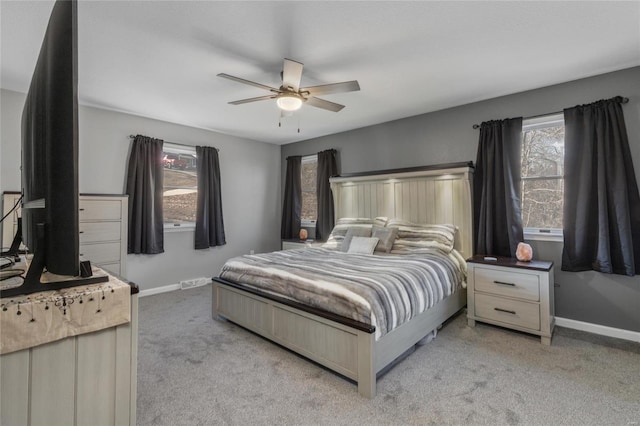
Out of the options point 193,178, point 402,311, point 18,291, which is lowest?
point 402,311

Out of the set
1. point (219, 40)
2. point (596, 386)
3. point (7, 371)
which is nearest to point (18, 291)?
point (7, 371)

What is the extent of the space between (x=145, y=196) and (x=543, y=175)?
498 cm

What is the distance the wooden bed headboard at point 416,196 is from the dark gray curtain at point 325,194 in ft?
0.63

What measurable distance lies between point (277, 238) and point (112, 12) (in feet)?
14.7

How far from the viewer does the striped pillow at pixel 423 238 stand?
3.49m

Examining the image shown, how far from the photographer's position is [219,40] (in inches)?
91.8

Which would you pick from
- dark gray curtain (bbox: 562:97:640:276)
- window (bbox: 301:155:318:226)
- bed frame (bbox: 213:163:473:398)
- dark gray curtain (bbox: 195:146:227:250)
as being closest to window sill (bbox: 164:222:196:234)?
dark gray curtain (bbox: 195:146:227:250)

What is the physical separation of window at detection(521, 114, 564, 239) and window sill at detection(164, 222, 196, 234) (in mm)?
4600

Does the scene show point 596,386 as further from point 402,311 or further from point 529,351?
point 402,311

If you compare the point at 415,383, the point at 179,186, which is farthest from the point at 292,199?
the point at 415,383

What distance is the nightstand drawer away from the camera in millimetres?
A: 2734

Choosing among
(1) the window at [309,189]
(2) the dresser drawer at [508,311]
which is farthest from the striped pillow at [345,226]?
(2) the dresser drawer at [508,311]

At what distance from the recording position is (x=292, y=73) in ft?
7.88

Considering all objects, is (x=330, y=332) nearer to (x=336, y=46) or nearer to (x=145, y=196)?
(x=336, y=46)
